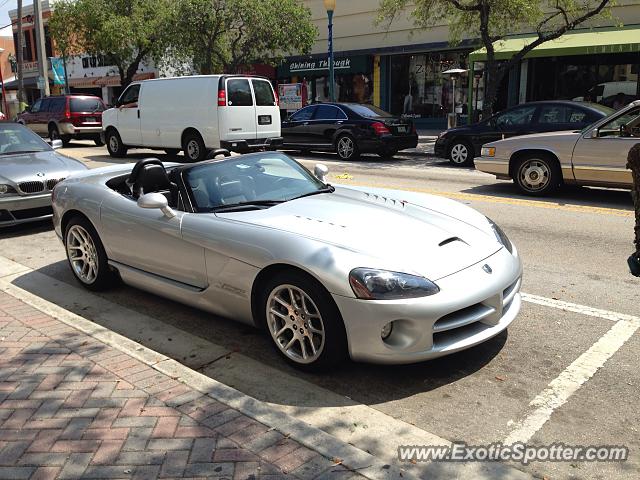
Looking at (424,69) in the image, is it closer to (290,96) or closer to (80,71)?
(290,96)

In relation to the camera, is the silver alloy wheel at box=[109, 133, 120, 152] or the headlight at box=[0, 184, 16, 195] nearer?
the headlight at box=[0, 184, 16, 195]

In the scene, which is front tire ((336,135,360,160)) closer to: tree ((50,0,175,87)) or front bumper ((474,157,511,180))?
front bumper ((474,157,511,180))

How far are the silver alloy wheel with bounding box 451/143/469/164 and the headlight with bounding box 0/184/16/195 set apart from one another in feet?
32.8

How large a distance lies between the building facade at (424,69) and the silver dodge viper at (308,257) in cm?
1713

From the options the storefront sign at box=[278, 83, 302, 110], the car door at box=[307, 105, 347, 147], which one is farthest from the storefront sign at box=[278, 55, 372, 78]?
the car door at box=[307, 105, 347, 147]

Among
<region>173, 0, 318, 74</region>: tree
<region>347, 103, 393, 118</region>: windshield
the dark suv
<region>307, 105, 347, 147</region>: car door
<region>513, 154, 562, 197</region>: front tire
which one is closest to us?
<region>513, 154, 562, 197</region>: front tire

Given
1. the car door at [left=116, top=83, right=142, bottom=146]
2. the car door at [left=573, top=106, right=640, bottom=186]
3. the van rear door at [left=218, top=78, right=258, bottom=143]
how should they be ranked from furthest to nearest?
1. the car door at [left=116, top=83, right=142, bottom=146]
2. the van rear door at [left=218, top=78, right=258, bottom=143]
3. the car door at [left=573, top=106, right=640, bottom=186]

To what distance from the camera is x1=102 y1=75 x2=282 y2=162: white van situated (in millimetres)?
14320

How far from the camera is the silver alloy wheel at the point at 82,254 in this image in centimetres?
539

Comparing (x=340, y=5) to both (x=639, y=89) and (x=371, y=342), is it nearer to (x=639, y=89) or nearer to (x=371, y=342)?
(x=639, y=89)

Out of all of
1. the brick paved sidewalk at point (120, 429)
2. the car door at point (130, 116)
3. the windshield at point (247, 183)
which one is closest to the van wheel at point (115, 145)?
the car door at point (130, 116)

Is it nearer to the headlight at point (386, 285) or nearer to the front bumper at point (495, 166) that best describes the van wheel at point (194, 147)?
the front bumper at point (495, 166)

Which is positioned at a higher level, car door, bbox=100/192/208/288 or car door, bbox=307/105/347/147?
car door, bbox=307/105/347/147

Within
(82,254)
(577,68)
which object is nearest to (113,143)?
(82,254)
